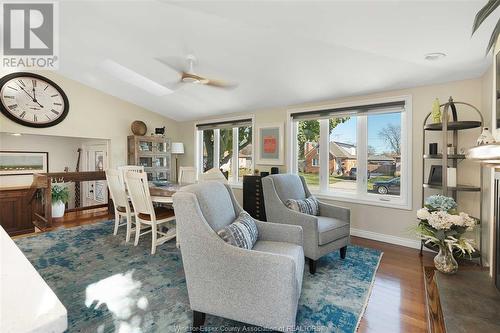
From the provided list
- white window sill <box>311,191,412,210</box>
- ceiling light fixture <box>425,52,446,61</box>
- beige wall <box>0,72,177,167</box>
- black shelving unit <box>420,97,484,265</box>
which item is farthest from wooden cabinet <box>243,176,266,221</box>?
beige wall <box>0,72,177,167</box>

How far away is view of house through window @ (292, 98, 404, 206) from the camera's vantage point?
3541 mm

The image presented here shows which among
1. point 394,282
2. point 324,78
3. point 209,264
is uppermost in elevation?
point 324,78

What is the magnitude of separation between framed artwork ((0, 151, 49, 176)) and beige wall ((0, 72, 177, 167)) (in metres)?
1.41

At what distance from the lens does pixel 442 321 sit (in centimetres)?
149

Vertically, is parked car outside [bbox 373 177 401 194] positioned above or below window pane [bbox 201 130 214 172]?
below

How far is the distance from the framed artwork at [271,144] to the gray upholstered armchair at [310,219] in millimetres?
1324

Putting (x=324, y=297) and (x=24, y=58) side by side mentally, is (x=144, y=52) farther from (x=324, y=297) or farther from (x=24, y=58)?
(x=324, y=297)

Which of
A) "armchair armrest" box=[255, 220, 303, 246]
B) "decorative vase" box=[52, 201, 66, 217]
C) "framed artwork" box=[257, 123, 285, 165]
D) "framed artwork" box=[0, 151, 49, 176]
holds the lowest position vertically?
"decorative vase" box=[52, 201, 66, 217]

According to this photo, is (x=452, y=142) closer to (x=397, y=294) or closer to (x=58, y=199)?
(x=397, y=294)

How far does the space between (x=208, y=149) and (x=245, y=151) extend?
3.76ft

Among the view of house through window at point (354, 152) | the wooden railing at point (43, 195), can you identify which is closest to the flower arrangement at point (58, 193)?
the wooden railing at point (43, 195)

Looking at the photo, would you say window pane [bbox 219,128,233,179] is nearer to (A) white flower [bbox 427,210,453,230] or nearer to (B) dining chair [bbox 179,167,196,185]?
(B) dining chair [bbox 179,167,196,185]

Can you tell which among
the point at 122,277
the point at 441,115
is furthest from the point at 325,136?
the point at 122,277

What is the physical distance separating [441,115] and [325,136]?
1.56 metres
